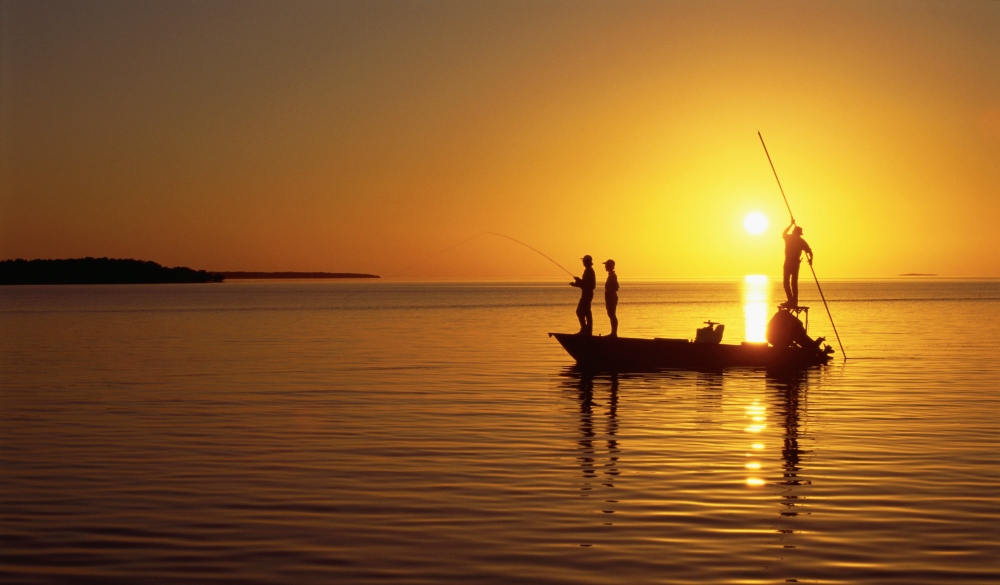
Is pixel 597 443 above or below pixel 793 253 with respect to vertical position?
below

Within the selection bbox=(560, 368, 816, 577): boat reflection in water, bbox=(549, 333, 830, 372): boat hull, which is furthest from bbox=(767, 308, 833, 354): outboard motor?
bbox=(560, 368, 816, 577): boat reflection in water

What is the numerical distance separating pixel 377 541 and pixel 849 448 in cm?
769

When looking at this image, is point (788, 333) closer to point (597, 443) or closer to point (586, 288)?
point (586, 288)

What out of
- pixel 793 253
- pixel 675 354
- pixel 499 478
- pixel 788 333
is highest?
pixel 793 253

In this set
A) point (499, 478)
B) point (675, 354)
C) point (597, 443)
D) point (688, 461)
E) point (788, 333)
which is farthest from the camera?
point (788, 333)

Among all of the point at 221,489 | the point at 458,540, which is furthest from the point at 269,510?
the point at 458,540

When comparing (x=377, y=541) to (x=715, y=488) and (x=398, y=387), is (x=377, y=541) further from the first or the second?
(x=398, y=387)

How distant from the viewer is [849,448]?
1470cm

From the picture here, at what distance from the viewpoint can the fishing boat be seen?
27984mm

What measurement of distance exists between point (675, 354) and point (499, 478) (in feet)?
53.1

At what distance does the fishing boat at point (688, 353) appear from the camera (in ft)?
91.8

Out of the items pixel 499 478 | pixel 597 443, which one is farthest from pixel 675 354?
pixel 499 478

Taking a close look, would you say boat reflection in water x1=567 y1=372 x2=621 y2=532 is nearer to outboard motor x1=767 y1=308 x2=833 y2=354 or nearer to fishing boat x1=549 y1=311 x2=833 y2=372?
fishing boat x1=549 y1=311 x2=833 y2=372

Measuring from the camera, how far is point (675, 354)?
28016mm
